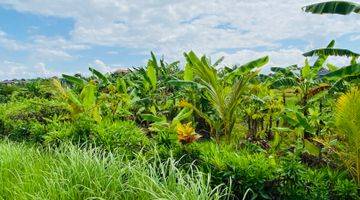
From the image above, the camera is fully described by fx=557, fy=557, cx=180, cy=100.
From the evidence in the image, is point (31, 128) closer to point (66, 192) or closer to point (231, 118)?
point (231, 118)

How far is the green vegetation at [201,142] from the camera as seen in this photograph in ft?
16.5

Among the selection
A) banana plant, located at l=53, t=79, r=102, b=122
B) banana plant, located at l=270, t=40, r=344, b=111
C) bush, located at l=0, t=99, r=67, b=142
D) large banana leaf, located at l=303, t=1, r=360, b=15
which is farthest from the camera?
bush, located at l=0, t=99, r=67, b=142

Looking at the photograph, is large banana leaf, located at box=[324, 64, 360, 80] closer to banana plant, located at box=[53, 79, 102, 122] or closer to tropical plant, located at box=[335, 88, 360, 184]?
tropical plant, located at box=[335, 88, 360, 184]

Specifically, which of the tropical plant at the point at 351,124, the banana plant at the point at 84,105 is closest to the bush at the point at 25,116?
the banana plant at the point at 84,105

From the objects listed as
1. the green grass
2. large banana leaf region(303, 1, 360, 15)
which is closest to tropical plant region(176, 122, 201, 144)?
the green grass

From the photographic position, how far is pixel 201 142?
22.1 feet

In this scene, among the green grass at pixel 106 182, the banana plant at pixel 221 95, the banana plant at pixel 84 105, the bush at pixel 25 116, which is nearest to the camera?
the green grass at pixel 106 182

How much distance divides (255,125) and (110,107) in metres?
2.60

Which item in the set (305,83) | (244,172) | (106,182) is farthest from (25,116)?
(244,172)

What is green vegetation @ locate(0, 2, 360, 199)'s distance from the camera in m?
5.04

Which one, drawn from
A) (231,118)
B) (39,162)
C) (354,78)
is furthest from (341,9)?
(39,162)

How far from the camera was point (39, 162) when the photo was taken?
644 centimetres

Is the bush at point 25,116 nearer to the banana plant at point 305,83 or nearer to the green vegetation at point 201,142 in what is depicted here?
the green vegetation at point 201,142

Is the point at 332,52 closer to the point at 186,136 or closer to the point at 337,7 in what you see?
the point at 337,7
